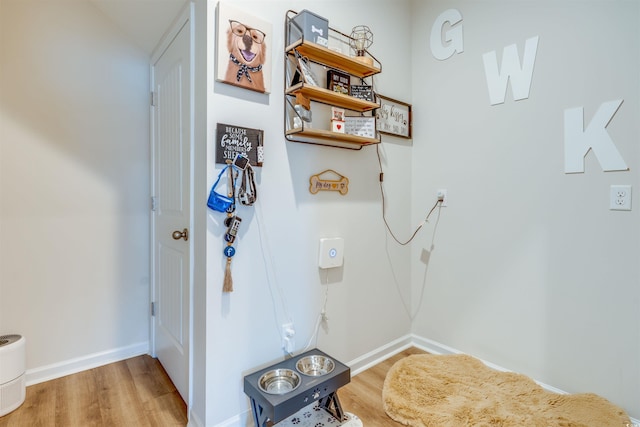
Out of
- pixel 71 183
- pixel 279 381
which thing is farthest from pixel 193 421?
pixel 71 183

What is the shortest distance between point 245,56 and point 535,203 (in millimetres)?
1748

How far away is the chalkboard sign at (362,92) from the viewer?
177cm

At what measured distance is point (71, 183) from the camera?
194 cm

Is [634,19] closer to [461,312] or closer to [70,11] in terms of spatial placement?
[461,312]

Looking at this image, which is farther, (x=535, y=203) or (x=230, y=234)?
(x=535, y=203)

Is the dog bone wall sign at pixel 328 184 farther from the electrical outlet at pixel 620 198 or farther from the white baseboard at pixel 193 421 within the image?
the electrical outlet at pixel 620 198

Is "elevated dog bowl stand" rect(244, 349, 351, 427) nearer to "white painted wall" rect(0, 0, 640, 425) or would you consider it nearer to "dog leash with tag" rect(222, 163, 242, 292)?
"white painted wall" rect(0, 0, 640, 425)

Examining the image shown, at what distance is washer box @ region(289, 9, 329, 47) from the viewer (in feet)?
4.88

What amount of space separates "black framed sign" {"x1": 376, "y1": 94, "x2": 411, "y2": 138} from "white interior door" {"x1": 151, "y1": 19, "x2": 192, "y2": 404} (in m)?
1.19

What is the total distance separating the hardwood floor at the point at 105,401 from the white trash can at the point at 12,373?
1.9 inches

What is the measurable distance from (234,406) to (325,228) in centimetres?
98

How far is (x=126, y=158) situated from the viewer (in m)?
2.13

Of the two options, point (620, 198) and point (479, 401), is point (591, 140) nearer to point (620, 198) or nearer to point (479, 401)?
point (620, 198)

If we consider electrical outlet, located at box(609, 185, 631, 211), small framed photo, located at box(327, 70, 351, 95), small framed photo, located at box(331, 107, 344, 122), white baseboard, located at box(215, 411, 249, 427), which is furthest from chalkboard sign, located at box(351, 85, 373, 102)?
white baseboard, located at box(215, 411, 249, 427)
